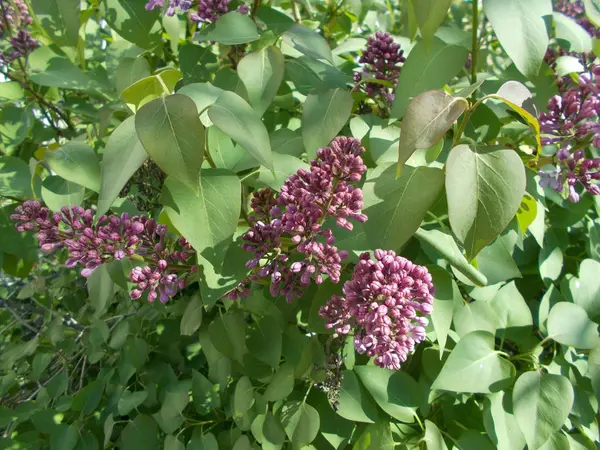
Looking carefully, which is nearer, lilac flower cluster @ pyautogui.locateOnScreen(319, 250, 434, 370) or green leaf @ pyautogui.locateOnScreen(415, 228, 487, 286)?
lilac flower cluster @ pyautogui.locateOnScreen(319, 250, 434, 370)

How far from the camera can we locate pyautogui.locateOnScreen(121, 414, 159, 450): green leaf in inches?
59.1

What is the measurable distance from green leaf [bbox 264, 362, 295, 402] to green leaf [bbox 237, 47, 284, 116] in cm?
66

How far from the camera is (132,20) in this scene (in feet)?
4.75

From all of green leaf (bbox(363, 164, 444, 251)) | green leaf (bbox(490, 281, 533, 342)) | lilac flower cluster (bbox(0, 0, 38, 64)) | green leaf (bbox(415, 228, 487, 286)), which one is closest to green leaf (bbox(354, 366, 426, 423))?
green leaf (bbox(490, 281, 533, 342))

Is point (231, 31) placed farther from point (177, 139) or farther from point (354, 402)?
point (354, 402)

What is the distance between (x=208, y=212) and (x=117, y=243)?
26 cm

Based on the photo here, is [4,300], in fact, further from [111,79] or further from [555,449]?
[555,449]

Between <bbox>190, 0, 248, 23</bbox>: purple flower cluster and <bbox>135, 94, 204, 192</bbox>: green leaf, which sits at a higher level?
<bbox>135, 94, 204, 192</bbox>: green leaf

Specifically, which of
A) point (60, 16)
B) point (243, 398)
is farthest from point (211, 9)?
point (243, 398)

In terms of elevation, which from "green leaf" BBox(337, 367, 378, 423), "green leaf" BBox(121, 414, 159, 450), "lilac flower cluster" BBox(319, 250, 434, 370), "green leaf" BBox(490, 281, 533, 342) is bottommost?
"green leaf" BBox(121, 414, 159, 450)

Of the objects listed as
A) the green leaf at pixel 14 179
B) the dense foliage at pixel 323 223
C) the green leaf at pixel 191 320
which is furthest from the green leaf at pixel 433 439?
the green leaf at pixel 14 179

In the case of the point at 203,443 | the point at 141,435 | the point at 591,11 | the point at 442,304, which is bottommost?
the point at 141,435

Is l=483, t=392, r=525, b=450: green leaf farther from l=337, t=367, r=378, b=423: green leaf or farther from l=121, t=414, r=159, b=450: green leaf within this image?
l=121, t=414, r=159, b=450: green leaf

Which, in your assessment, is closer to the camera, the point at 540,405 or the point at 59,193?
the point at 540,405
